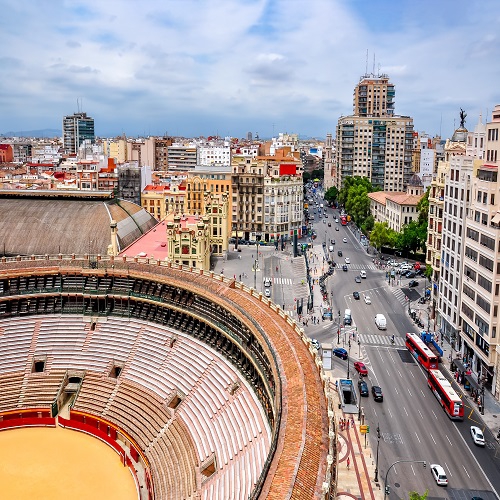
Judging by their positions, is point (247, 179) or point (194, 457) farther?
point (247, 179)

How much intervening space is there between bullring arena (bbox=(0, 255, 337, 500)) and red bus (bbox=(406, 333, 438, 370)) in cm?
2477

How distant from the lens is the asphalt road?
1666 inches

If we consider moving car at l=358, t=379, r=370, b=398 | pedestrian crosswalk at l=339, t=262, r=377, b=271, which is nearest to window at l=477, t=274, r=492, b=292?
moving car at l=358, t=379, r=370, b=398

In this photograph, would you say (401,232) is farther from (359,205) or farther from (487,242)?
(487,242)

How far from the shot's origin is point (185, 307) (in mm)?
49344

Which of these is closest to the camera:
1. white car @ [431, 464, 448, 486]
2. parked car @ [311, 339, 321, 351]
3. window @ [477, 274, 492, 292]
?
white car @ [431, 464, 448, 486]

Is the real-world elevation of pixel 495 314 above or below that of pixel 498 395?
above

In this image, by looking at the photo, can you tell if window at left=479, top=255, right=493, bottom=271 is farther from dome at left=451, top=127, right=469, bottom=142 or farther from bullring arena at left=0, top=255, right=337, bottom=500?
dome at left=451, top=127, right=469, bottom=142

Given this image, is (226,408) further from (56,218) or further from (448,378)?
(56,218)

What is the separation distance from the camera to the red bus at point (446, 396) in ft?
168

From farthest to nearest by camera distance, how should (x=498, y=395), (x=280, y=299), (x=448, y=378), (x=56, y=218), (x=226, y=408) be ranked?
1. (x=280, y=299)
2. (x=56, y=218)
3. (x=448, y=378)
4. (x=498, y=395)
5. (x=226, y=408)

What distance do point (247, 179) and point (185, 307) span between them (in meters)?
81.2

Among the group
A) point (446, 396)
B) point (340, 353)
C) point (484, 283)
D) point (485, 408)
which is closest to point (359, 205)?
point (340, 353)

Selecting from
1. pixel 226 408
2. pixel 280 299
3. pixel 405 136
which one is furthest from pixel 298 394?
pixel 405 136
